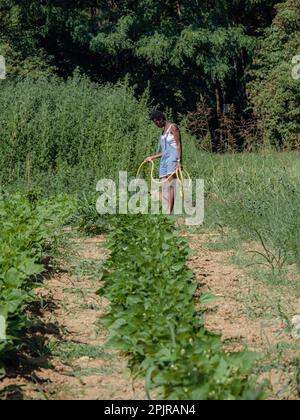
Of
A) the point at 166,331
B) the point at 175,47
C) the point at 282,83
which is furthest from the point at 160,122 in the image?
the point at 175,47

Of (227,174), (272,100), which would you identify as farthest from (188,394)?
(272,100)

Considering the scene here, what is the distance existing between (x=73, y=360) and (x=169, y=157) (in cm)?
522

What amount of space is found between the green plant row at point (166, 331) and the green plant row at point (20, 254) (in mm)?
605

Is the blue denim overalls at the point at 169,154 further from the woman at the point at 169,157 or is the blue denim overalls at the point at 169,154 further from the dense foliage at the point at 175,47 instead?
the dense foliage at the point at 175,47

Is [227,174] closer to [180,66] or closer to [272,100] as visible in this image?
[272,100]

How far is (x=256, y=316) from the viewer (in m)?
5.91

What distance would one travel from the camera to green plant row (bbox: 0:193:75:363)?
4590 millimetres

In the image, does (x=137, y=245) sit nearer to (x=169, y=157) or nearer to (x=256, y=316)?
(x=256, y=316)

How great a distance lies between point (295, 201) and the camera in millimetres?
8703

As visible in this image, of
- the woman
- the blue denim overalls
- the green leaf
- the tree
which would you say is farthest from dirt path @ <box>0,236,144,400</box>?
the tree

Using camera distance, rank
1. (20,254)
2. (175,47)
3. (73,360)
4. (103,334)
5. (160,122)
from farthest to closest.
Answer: (175,47)
(160,122)
(20,254)
(103,334)
(73,360)

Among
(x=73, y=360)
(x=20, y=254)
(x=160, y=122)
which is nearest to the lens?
(x=73, y=360)

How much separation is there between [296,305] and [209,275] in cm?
133
